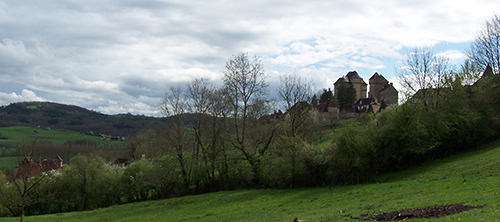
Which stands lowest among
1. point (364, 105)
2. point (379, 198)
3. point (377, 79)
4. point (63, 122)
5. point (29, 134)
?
point (379, 198)

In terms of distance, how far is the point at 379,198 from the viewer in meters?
20.0

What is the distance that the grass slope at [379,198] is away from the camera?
1576 cm

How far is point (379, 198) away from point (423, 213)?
6.60 meters

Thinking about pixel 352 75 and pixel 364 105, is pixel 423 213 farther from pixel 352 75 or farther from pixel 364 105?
pixel 352 75

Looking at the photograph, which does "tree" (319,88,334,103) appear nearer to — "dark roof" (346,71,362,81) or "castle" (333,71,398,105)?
"castle" (333,71,398,105)

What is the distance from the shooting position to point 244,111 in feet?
125

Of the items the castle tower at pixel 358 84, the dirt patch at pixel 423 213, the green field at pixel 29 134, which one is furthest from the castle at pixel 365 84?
the green field at pixel 29 134

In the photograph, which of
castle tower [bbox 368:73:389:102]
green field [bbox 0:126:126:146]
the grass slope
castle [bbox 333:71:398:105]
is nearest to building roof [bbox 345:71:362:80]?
castle [bbox 333:71:398:105]

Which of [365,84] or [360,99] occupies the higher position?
[365,84]

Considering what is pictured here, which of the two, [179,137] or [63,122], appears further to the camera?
[63,122]

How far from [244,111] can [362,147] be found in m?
14.8

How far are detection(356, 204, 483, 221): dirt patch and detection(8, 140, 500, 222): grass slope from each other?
0.67m

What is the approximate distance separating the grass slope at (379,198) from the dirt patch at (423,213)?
0.67m

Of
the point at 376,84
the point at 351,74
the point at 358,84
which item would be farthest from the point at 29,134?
the point at 376,84
